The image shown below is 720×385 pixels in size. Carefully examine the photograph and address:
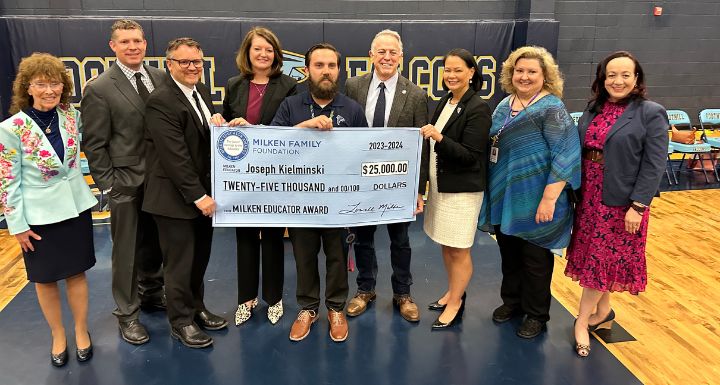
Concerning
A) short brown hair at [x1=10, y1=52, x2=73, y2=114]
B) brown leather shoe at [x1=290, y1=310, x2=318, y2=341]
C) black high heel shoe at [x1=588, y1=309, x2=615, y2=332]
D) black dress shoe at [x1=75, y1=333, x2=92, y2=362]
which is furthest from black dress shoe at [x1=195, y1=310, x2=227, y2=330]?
black high heel shoe at [x1=588, y1=309, x2=615, y2=332]

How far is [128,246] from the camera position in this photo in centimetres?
280

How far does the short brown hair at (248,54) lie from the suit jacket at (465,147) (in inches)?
39.1

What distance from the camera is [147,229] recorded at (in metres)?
3.03

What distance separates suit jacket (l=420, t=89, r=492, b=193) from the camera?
2659 millimetres

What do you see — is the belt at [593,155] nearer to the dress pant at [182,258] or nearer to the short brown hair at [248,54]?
the short brown hair at [248,54]

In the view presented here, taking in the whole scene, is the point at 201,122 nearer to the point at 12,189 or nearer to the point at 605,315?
the point at 12,189

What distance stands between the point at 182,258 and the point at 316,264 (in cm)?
75

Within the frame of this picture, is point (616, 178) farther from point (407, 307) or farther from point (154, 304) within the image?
point (154, 304)

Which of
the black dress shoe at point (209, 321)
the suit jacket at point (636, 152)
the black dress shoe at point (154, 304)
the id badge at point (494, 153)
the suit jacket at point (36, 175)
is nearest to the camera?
the suit jacket at point (36, 175)

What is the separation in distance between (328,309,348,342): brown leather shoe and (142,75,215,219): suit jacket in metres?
0.99

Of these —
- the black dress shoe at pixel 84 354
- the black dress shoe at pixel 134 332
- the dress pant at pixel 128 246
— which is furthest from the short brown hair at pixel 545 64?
the black dress shoe at pixel 84 354

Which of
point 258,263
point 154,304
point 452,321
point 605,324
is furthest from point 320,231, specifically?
point 605,324

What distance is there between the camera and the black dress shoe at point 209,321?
9.92ft

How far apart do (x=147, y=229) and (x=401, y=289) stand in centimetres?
162
